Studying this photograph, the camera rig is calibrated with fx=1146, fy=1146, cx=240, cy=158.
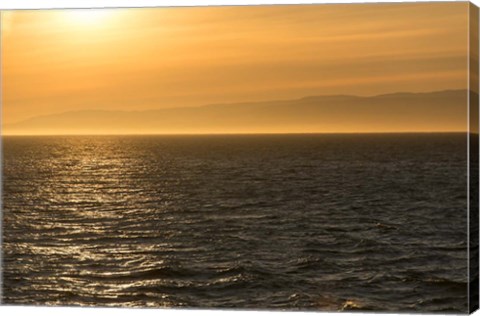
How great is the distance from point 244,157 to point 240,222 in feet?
2.22

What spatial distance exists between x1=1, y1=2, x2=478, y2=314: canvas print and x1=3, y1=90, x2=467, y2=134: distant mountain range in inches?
0.7

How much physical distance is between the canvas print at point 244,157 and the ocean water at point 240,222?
0.02 m

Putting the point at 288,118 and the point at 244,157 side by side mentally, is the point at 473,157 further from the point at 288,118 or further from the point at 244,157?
the point at 244,157

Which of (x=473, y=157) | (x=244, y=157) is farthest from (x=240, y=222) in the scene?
(x=473, y=157)

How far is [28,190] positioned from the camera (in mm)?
12297

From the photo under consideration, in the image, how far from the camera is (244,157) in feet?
38.7

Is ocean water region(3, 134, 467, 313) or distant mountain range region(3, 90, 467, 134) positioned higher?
distant mountain range region(3, 90, 467, 134)

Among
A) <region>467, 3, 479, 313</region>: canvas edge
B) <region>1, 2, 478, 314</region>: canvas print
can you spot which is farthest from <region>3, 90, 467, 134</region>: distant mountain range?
<region>467, 3, 479, 313</region>: canvas edge

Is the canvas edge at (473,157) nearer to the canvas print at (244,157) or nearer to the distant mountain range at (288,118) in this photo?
the canvas print at (244,157)

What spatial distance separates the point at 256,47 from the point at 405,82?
1565 mm

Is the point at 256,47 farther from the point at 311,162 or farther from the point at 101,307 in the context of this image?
the point at 101,307

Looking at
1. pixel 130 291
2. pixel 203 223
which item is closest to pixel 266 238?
pixel 203 223

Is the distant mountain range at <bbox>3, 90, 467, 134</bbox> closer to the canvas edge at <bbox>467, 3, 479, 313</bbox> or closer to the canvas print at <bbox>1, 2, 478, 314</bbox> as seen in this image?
the canvas print at <bbox>1, 2, 478, 314</bbox>

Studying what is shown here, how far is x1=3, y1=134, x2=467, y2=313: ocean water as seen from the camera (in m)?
11.1
